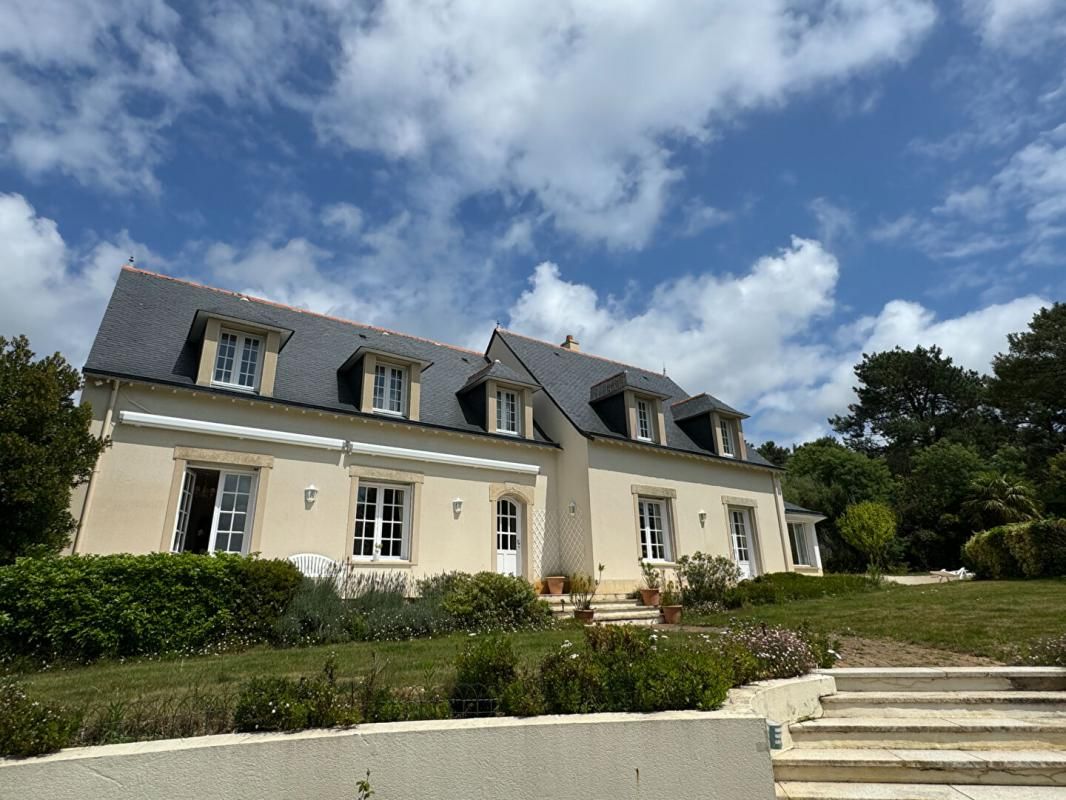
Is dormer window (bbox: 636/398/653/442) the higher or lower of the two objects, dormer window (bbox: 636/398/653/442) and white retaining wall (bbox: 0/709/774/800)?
the higher

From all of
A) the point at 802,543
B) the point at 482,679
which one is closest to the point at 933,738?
the point at 482,679

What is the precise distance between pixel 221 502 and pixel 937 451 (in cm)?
3537

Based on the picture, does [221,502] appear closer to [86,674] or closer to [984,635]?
[86,674]

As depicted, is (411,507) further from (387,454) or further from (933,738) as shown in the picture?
(933,738)

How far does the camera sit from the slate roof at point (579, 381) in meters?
16.1

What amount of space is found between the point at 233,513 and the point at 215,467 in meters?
0.93

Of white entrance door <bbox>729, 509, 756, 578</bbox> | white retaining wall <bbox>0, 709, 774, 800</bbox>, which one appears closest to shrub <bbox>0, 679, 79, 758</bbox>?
white retaining wall <bbox>0, 709, 774, 800</bbox>

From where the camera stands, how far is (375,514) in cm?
1256

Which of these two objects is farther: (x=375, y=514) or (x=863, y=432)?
(x=863, y=432)

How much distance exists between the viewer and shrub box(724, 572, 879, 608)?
13.4 metres

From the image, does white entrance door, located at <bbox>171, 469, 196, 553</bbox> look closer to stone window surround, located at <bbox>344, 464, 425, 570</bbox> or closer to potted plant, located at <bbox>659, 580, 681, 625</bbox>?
stone window surround, located at <bbox>344, 464, 425, 570</bbox>

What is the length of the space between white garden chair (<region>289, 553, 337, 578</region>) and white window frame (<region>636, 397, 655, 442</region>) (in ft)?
28.9

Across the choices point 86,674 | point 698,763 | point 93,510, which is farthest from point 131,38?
point 698,763

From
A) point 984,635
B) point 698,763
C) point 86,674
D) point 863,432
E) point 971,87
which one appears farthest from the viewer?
point 863,432
